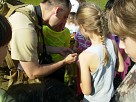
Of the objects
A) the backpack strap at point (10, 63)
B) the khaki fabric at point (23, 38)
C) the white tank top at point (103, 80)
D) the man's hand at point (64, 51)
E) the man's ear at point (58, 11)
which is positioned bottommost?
the white tank top at point (103, 80)

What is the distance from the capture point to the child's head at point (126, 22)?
1801mm

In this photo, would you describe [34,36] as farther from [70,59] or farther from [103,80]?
[103,80]

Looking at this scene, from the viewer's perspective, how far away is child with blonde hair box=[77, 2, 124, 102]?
3.02 m

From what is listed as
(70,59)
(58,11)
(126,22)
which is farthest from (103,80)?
(126,22)

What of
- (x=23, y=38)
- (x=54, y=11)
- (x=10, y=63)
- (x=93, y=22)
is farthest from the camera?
(x=54, y=11)

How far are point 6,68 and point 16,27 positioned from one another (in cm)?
48

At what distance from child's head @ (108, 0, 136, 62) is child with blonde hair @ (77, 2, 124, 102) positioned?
1.09 meters

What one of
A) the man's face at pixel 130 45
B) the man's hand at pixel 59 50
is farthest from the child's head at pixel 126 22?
the man's hand at pixel 59 50

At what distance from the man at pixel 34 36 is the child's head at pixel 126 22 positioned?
1070 millimetres

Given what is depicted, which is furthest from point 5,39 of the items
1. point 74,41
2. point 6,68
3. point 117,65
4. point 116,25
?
point 74,41

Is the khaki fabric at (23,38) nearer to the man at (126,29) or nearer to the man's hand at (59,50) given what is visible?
the man's hand at (59,50)

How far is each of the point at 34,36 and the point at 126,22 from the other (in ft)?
3.87

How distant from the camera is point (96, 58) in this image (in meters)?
3.01

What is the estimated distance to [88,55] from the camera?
9.86 feet
